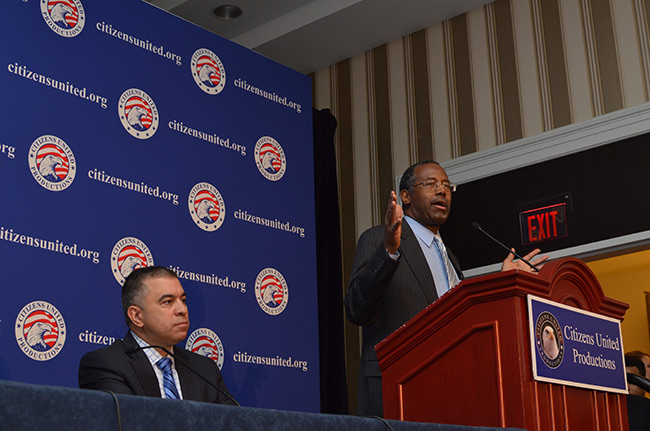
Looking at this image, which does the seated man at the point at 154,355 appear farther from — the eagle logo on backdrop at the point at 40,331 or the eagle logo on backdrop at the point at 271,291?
the eagle logo on backdrop at the point at 271,291

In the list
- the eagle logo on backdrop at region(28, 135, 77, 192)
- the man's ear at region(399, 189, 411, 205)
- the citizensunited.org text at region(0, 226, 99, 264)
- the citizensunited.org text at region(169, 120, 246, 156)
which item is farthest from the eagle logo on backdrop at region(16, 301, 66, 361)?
the man's ear at region(399, 189, 411, 205)

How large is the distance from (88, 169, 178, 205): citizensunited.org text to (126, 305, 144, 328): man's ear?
0.91 m

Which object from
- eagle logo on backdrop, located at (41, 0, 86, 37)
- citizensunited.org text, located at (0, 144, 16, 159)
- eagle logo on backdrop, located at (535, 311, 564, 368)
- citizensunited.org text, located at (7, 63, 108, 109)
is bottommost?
eagle logo on backdrop, located at (535, 311, 564, 368)

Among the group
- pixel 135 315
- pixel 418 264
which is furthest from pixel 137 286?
pixel 418 264

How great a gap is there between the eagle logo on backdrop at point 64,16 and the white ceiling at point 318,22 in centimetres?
157

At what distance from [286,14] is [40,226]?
8.85ft

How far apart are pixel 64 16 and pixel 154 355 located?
1.68m

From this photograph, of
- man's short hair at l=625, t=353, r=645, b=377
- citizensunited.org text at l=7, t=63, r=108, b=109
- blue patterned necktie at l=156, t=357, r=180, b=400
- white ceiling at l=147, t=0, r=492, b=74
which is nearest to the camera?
blue patterned necktie at l=156, t=357, r=180, b=400

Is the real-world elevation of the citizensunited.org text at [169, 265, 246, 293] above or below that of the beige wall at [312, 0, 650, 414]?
below

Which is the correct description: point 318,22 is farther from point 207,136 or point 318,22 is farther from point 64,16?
point 64,16

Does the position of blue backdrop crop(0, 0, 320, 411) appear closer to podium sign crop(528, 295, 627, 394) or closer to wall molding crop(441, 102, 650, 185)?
wall molding crop(441, 102, 650, 185)

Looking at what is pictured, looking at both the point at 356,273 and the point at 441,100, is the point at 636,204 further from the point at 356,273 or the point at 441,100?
the point at 356,273

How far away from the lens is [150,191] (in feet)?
12.2

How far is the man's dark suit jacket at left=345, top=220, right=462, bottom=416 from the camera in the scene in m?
2.40
